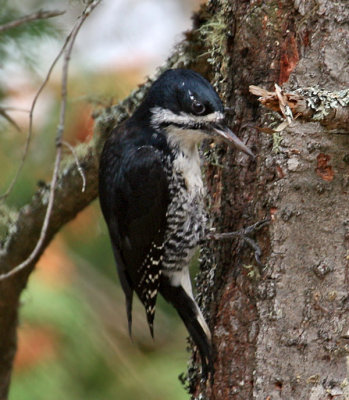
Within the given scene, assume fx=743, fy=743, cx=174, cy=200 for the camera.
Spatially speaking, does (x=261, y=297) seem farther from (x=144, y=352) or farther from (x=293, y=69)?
(x=144, y=352)

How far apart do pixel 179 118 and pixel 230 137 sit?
0.29 m

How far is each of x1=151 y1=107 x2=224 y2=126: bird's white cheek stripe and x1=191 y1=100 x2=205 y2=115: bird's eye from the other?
0.05 ft

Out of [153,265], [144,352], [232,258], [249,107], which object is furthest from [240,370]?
[144,352]

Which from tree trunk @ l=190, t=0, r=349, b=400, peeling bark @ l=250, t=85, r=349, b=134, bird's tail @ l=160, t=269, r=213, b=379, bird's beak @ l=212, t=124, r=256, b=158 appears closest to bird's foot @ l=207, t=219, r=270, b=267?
tree trunk @ l=190, t=0, r=349, b=400

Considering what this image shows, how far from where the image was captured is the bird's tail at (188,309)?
2.41 meters

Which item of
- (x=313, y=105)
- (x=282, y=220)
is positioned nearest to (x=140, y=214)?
(x=282, y=220)

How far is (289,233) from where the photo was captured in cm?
221

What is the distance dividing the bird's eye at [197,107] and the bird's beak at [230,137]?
3.3 inches

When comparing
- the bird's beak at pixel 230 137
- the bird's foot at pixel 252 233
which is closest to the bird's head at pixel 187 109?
the bird's beak at pixel 230 137

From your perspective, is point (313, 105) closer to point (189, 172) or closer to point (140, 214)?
point (189, 172)

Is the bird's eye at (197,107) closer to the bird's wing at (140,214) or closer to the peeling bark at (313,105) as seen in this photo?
the bird's wing at (140,214)

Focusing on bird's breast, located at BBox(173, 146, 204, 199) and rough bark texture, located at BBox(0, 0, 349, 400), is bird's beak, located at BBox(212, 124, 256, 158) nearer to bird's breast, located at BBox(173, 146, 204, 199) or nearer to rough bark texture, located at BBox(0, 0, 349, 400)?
rough bark texture, located at BBox(0, 0, 349, 400)

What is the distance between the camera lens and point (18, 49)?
331 cm

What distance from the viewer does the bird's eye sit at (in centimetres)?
248
